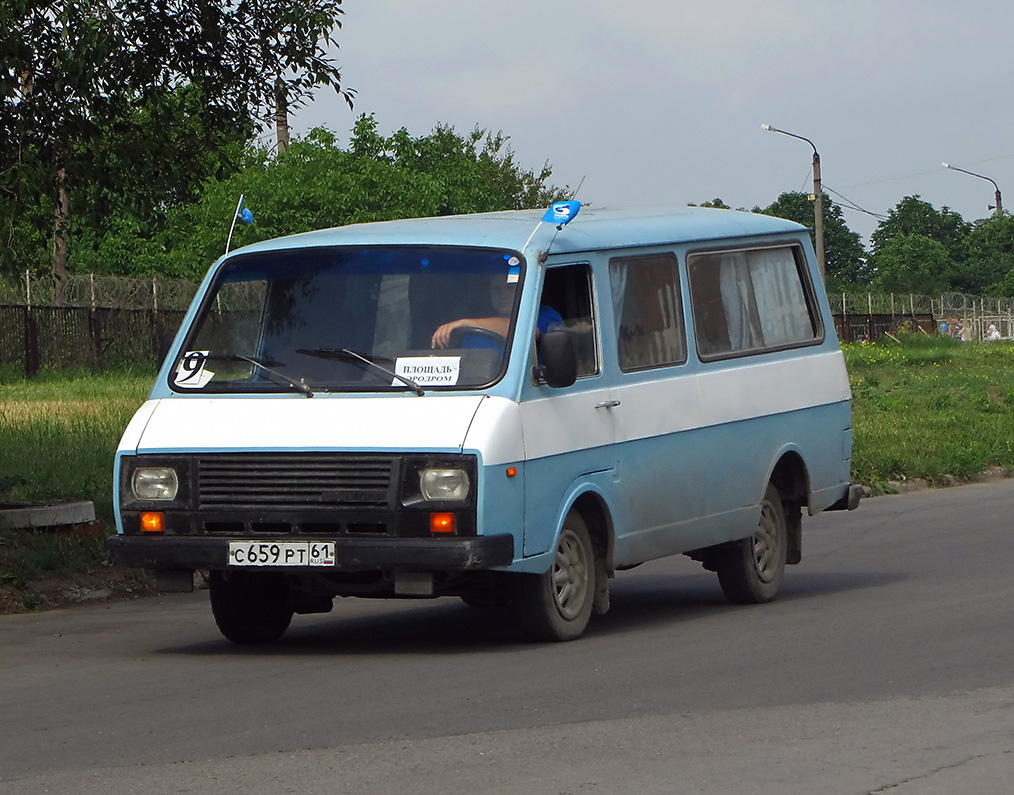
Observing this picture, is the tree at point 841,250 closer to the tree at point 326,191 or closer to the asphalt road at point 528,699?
the tree at point 326,191

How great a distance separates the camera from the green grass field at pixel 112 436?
12.4m

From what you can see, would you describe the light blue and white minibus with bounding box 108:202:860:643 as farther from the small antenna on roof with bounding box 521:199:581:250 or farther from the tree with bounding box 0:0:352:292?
the tree with bounding box 0:0:352:292

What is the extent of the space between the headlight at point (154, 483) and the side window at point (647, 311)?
2.43 meters

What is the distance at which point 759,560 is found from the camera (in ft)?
37.1

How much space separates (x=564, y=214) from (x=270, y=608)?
2.51 metres

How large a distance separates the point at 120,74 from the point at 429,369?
16.6 feet

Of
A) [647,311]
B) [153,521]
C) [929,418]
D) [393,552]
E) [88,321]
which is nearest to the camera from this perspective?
[393,552]

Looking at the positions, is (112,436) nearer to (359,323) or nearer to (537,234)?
(359,323)

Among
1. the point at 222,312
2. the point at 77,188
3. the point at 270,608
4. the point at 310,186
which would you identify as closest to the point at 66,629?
the point at 270,608

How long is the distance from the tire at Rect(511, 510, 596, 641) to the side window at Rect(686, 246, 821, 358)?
5.50ft

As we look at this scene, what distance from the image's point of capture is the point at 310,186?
47.9m

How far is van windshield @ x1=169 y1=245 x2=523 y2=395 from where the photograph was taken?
9047mm

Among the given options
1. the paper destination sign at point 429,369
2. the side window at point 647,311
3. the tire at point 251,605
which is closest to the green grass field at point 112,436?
the tire at point 251,605

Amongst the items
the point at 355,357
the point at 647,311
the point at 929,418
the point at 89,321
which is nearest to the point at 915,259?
the point at 89,321
